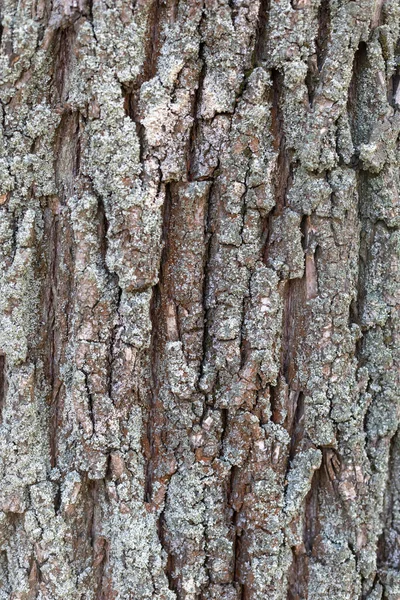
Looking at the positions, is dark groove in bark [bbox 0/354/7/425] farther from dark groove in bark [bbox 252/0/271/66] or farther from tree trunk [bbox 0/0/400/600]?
dark groove in bark [bbox 252/0/271/66]

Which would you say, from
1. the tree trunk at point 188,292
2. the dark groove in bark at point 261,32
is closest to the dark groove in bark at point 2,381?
the tree trunk at point 188,292

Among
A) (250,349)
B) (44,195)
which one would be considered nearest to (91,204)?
(44,195)

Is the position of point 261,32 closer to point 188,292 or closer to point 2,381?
point 188,292

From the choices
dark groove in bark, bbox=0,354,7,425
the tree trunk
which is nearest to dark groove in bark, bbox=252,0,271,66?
the tree trunk

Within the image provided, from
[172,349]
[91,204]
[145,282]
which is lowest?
[172,349]

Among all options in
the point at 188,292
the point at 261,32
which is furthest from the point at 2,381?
the point at 261,32

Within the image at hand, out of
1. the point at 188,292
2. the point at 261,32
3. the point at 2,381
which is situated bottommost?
the point at 2,381

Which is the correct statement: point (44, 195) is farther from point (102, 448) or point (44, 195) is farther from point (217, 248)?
point (102, 448)

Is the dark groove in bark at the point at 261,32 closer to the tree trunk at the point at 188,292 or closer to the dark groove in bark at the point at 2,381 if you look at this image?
the tree trunk at the point at 188,292
